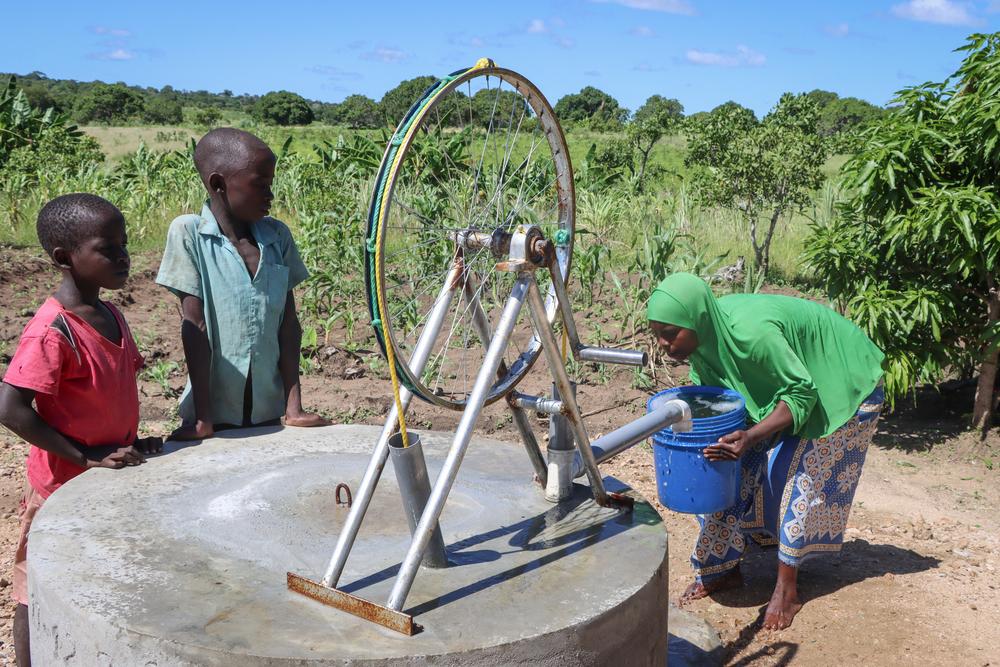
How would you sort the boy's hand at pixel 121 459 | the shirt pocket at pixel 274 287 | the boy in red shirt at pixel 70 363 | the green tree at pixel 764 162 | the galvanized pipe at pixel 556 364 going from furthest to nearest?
1. the green tree at pixel 764 162
2. the shirt pocket at pixel 274 287
3. the boy's hand at pixel 121 459
4. the boy in red shirt at pixel 70 363
5. the galvanized pipe at pixel 556 364

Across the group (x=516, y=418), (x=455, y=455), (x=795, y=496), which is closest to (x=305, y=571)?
(x=455, y=455)

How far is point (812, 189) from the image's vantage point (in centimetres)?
816

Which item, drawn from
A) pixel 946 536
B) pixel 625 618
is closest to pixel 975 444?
pixel 946 536

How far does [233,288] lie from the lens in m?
2.75

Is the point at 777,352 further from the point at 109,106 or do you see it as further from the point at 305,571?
the point at 109,106

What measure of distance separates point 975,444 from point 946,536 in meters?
1.11

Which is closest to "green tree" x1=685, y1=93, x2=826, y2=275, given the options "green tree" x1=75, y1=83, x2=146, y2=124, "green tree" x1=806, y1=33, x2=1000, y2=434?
"green tree" x1=806, y1=33, x2=1000, y2=434

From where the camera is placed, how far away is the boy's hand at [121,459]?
2.55 metres

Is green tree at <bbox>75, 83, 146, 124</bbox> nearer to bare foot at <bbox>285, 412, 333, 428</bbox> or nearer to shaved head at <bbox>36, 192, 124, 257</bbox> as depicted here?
bare foot at <bbox>285, 412, 333, 428</bbox>


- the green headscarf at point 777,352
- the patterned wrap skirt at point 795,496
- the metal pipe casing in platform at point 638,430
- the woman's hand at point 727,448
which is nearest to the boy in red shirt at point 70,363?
the metal pipe casing in platform at point 638,430

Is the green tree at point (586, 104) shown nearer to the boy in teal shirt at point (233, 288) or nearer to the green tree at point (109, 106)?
the green tree at point (109, 106)

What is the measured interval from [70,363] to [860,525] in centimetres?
319

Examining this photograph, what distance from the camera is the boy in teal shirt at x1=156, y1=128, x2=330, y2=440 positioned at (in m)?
2.67

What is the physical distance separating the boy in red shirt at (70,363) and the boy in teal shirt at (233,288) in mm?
224
